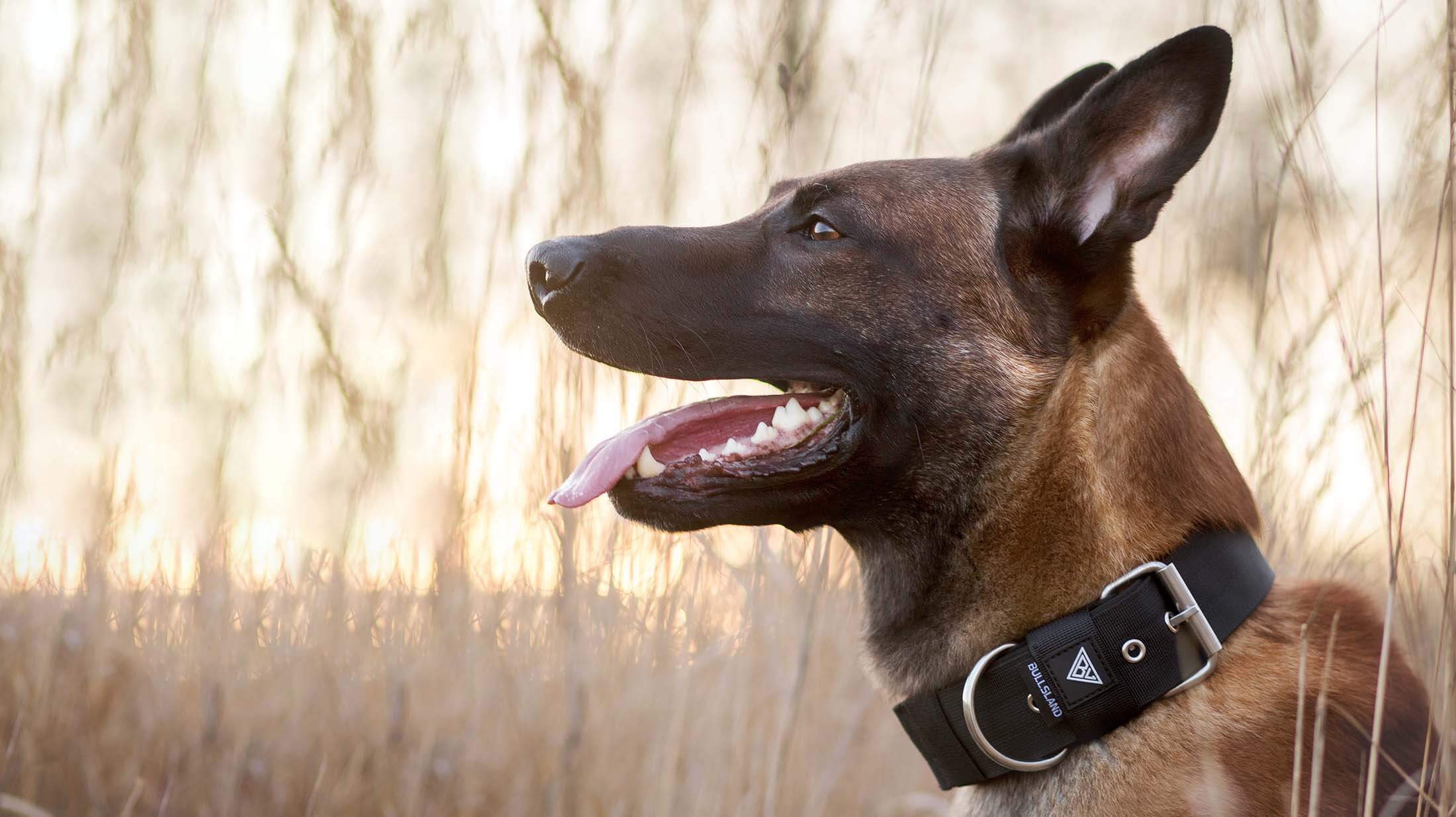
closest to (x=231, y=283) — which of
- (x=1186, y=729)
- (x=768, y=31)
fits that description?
(x=768, y=31)

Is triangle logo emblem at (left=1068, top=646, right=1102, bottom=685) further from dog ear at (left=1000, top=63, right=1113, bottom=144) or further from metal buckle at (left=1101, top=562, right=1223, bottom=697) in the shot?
dog ear at (left=1000, top=63, right=1113, bottom=144)

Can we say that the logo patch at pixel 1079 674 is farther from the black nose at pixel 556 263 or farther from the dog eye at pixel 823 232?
the black nose at pixel 556 263

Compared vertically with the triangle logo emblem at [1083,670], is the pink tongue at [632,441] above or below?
above

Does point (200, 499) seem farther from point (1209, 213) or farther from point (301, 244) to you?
point (1209, 213)

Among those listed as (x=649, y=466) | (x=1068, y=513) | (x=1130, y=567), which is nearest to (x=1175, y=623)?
(x=1130, y=567)

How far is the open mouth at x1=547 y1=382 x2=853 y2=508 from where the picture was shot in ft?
6.66

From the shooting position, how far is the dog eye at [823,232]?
223 cm

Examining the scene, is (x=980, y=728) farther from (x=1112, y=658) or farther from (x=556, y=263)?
(x=556, y=263)

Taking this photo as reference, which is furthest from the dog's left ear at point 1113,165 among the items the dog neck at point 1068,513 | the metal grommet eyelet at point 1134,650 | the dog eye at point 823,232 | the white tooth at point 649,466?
the white tooth at point 649,466

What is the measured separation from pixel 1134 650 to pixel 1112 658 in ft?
0.11

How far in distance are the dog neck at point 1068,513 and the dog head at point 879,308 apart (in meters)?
0.06

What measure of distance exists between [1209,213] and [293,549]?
8.87 ft

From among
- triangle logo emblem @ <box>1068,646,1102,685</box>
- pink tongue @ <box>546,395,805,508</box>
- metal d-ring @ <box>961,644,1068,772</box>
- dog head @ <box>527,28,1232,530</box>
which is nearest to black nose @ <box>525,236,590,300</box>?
dog head @ <box>527,28,1232,530</box>

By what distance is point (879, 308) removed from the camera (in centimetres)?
215
